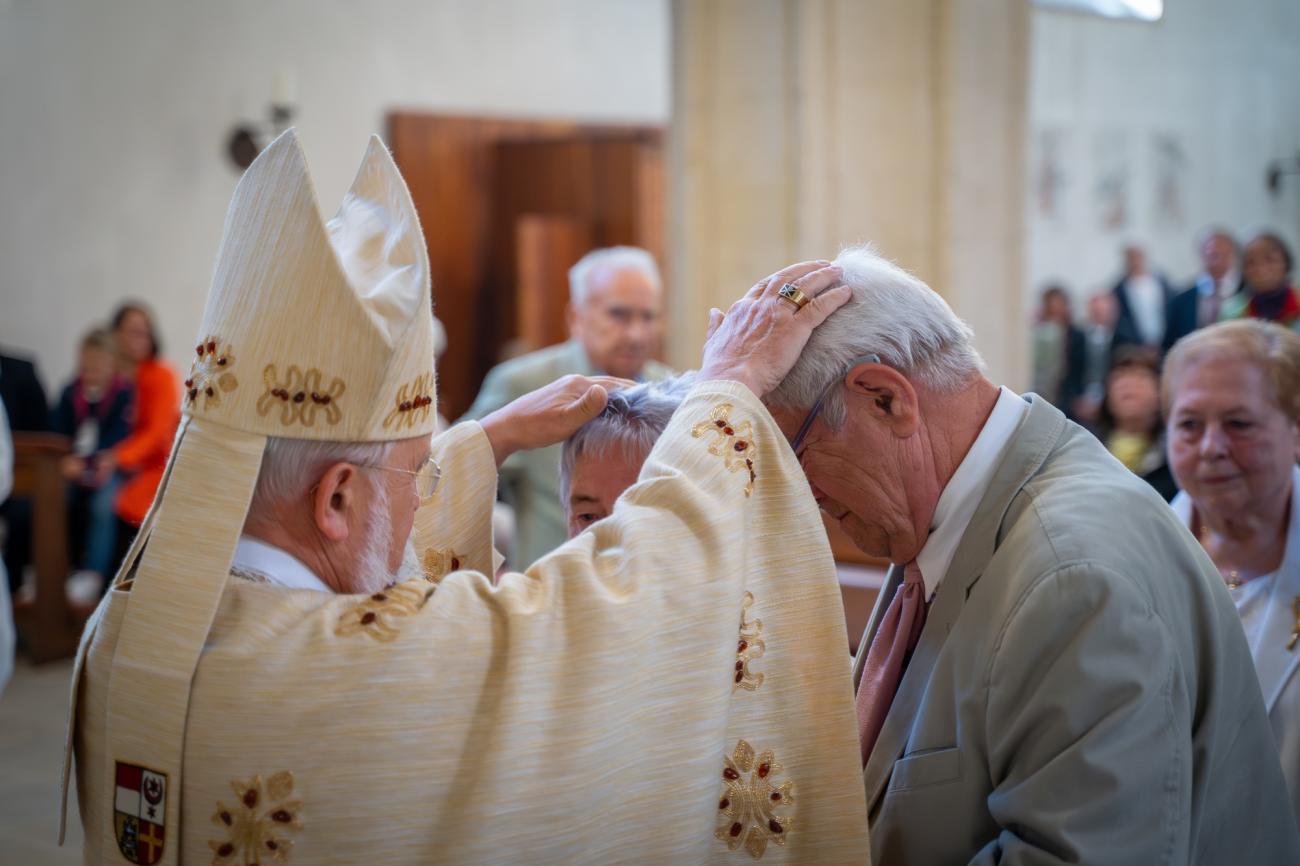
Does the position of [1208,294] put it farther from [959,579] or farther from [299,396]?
[299,396]

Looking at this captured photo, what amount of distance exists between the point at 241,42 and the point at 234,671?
9.72 metres

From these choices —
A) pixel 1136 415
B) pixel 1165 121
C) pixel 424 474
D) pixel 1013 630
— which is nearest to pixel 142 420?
pixel 1136 415

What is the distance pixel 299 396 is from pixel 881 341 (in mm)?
825

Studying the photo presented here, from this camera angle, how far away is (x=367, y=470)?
1.67 meters

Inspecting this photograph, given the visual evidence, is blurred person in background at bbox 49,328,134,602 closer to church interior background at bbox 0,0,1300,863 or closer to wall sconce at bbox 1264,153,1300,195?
church interior background at bbox 0,0,1300,863

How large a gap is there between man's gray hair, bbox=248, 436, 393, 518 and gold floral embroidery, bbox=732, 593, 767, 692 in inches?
21.8

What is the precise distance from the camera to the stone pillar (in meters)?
4.82

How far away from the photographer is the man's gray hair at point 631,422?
2.35m

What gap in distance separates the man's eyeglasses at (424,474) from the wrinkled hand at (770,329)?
40 centimetres

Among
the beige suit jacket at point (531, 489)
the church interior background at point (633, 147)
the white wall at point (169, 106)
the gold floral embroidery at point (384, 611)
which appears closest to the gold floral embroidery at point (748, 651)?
the gold floral embroidery at point (384, 611)

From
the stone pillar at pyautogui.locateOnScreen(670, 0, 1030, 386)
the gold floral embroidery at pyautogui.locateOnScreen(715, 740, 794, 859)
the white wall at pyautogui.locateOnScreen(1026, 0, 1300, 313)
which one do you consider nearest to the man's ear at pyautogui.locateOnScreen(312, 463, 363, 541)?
the gold floral embroidery at pyautogui.locateOnScreen(715, 740, 794, 859)

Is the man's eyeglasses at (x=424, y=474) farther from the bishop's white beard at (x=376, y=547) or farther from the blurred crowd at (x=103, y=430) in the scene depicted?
the blurred crowd at (x=103, y=430)

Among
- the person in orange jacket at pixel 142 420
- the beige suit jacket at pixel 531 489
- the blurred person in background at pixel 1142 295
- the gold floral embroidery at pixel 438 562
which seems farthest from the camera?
the blurred person in background at pixel 1142 295

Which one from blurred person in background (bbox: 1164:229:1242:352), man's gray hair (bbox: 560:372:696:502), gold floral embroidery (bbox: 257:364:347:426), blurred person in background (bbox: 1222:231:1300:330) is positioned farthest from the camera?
blurred person in background (bbox: 1164:229:1242:352)
